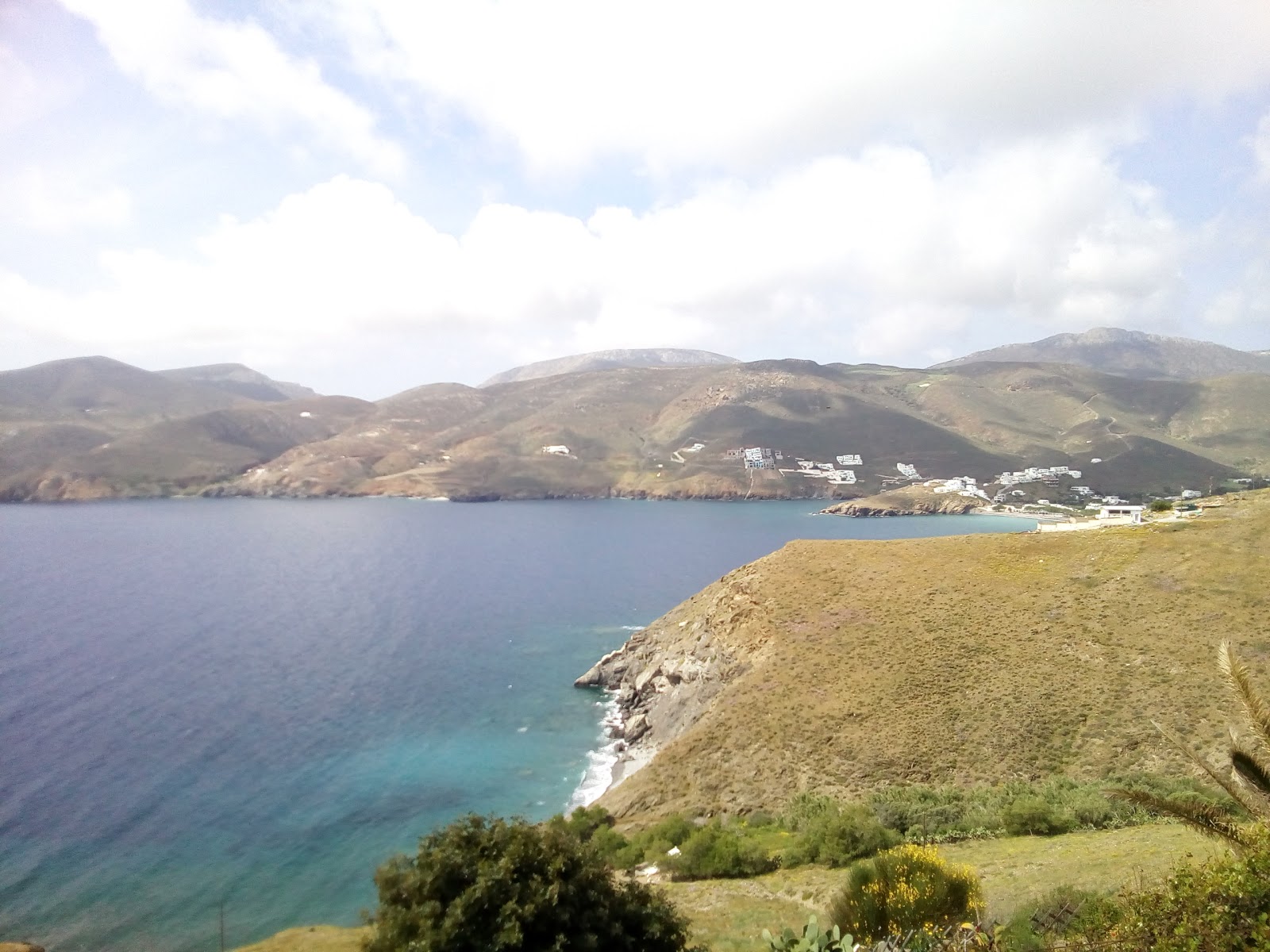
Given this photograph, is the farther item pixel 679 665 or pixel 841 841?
pixel 679 665

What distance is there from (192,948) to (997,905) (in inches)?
1114

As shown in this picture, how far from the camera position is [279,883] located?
30.4 meters

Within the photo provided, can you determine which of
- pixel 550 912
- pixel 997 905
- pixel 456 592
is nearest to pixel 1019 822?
pixel 997 905

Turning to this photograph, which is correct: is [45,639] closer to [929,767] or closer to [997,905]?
[929,767]

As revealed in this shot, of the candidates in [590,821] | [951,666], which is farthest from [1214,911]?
[951,666]

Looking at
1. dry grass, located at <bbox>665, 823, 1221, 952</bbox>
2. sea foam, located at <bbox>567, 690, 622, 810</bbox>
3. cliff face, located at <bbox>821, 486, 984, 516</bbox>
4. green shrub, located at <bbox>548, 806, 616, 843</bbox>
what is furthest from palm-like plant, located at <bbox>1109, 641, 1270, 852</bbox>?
cliff face, located at <bbox>821, 486, 984, 516</bbox>

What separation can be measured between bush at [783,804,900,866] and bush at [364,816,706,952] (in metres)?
11.5

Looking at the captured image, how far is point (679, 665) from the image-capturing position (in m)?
49.1

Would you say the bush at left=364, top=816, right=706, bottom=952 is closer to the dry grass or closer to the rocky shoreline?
the dry grass

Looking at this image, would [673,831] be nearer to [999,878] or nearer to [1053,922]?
[999,878]

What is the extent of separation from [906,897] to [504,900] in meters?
7.13

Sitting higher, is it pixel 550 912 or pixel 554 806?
pixel 550 912

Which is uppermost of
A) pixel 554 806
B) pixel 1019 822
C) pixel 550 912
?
pixel 550 912

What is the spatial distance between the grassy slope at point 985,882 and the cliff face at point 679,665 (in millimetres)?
18937
